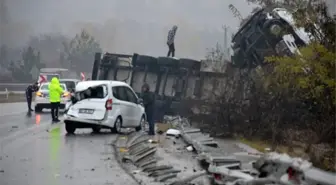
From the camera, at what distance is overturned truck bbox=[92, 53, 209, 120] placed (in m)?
23.8

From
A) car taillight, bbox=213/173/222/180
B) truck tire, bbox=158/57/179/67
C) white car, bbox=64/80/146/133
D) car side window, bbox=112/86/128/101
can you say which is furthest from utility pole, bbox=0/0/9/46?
car taillight, bbox=213/173/222/180

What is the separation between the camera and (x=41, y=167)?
11.2 meters

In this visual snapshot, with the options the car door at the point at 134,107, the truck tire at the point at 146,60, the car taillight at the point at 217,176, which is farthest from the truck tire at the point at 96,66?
the car taillight at the point at 217,176

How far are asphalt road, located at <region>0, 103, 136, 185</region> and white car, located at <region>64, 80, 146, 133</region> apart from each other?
360 mm

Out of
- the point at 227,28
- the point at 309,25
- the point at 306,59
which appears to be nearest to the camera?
the point at 306,59

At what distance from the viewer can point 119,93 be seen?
754 inches

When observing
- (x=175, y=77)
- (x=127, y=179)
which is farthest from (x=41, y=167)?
(x=175, y=77)

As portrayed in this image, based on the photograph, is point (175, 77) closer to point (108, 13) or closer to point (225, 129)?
point (225, 129)

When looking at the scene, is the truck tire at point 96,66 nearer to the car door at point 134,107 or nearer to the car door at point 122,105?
the car door at point 134,107

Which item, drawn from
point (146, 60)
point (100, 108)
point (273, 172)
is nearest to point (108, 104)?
point (100, 108)

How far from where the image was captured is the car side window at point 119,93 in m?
18.9

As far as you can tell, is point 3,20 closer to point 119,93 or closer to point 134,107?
point 134,107

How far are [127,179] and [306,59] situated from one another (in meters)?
3.67

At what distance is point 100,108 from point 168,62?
6.75m
